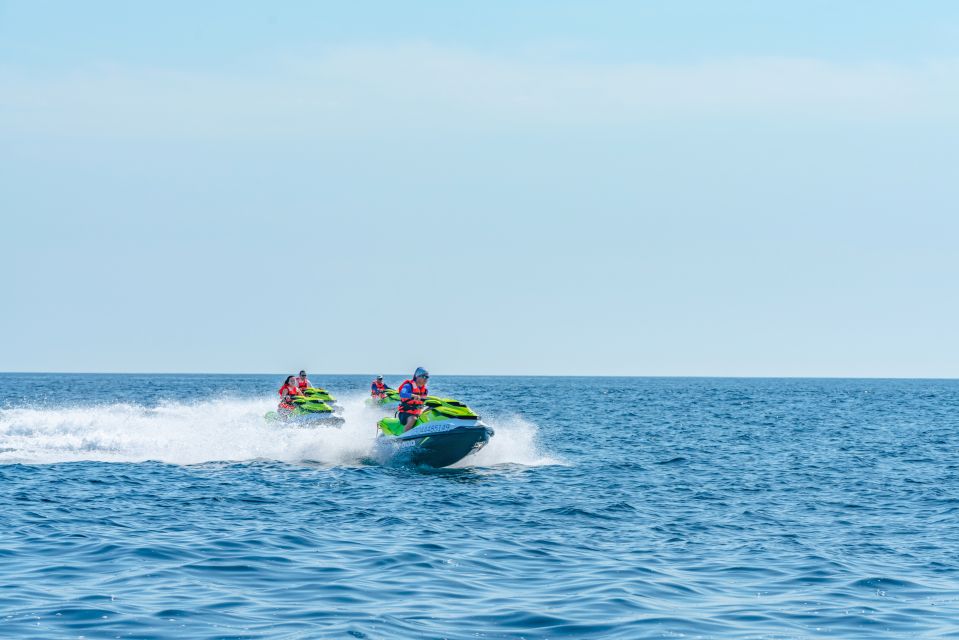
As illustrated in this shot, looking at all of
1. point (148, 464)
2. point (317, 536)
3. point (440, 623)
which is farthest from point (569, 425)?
point (440, 623)

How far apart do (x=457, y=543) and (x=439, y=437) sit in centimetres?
989

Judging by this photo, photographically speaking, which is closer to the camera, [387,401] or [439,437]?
[439,437]

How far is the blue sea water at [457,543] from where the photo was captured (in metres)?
11.8

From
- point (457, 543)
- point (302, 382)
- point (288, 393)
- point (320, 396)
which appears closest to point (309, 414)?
point (320, 396)

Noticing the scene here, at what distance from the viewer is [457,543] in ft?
53.6

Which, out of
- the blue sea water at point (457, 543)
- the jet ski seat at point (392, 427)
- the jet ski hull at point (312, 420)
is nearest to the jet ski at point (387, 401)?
the jet ski hull at point (312, 420)

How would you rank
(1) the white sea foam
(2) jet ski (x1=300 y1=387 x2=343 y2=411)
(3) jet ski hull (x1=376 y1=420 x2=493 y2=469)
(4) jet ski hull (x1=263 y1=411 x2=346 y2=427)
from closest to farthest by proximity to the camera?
1. (3) jet ski hull (x1=376 y1=420 x2=493 y2=469)
2. (1) the white sea foam
3. (4) jet ski hull (x1=263 y1=411 x2=346 y2=427)
4. (2) jet ski (x1=300 y1=387 x2=343 y2=411)

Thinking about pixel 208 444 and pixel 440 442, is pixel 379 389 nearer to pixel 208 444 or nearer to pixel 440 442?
pixel 208 444

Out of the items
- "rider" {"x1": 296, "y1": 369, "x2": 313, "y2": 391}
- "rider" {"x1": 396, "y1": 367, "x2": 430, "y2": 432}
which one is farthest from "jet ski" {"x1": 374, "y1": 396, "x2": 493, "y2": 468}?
"rider" {"x1": 296, "y1": 369, "x2": 313, "y2": 391}

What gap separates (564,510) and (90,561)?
8812mm

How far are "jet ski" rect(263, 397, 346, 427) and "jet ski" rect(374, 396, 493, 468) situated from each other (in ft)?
20.3

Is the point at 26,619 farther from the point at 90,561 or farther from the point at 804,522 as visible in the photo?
the point at 804,522

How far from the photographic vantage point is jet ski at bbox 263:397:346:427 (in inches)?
1305

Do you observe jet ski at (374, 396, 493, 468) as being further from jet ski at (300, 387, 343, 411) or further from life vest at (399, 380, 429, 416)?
jet ski at (300, 387, 343, 411)
